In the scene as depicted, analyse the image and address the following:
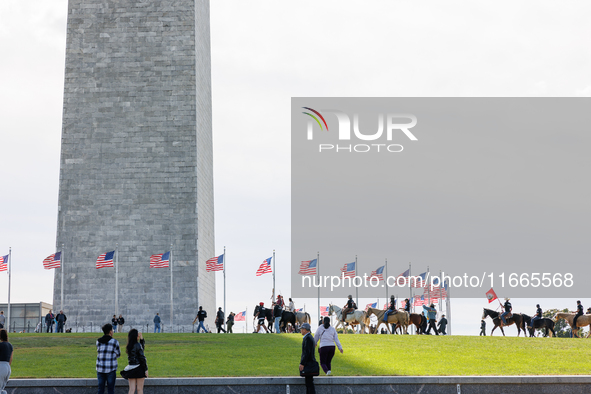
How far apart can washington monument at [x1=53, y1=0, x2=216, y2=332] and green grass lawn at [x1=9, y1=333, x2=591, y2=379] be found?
16.5 metres

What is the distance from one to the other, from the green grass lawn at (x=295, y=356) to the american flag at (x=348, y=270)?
16.4m

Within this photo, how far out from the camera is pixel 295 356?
22859 mm

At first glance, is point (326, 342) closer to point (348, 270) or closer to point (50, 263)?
point (50, 263)

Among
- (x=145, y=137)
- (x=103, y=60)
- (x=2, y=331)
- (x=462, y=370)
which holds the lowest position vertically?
(x=462, y=370)

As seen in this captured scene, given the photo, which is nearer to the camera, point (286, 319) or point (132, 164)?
Answer: point (286, 319)

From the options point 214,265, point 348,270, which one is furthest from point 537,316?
point 214,265

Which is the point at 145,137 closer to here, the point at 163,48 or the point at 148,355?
the point at 163,48

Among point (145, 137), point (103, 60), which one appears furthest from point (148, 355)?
point (103, 60)

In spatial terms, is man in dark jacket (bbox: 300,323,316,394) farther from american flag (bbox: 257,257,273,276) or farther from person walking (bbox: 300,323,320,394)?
american flag (bbox: 257,257,273,276)

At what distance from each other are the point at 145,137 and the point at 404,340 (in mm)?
26038

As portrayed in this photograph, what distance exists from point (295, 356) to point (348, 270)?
2426 centimetres

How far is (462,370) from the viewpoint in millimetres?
19422

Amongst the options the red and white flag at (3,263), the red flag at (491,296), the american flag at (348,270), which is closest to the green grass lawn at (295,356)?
the red and white flag at (3,263)

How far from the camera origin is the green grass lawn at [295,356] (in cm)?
1941
